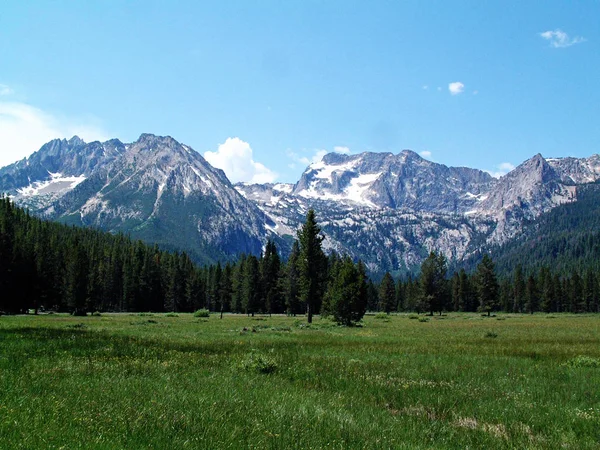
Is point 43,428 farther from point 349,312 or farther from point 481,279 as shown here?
point 481,279

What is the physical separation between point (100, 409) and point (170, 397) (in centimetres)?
198

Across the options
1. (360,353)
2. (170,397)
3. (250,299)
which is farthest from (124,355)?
(250,299)

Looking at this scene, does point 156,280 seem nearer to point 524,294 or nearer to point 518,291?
point 518,291

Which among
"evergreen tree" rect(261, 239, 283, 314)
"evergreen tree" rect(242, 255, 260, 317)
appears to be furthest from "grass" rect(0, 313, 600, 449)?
"evergreen tree" rect(261, 239, 283, 314)

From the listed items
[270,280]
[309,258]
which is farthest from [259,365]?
[270,280]

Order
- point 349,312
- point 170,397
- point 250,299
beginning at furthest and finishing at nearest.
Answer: point 250,299 < point 349,312 < point 170,397

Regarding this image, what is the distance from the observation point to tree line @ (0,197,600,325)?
66.3m

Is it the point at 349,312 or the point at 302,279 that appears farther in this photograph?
the point at 302,279

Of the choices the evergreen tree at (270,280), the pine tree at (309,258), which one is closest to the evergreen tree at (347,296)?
the pine tree at (309,258)

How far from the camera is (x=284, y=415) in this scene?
10188 mm

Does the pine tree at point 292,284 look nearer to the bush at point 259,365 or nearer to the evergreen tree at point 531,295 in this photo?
the bush at point 259,365

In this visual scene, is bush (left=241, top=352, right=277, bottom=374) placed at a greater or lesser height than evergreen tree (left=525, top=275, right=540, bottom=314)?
greater

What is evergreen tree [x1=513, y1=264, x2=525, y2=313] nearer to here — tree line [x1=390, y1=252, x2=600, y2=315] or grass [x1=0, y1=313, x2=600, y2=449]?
tree line [x1=390, y1=252, x2=600, y2=315]

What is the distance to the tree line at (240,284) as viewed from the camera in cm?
6631
